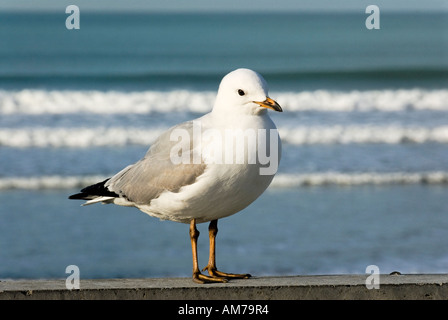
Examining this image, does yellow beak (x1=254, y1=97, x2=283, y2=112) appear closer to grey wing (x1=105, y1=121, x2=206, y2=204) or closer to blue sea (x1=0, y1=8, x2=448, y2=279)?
grey wing (x1=105, y1=121, x2=206, y2=204)

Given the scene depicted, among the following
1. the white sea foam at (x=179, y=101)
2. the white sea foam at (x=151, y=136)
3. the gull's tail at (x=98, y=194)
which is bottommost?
the gull's tail at (x=98, y=194)

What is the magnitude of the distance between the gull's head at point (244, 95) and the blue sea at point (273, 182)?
2.55 metres

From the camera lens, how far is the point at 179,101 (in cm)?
1520

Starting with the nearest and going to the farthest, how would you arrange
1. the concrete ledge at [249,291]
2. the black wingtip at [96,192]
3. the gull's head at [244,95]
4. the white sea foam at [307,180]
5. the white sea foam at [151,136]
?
the concrete ledge at [249,291]
the gull's head at [244,95]
the black wingtip at [96,192]
the white sea foam at [307,180]
the white sea foam at [151,136]

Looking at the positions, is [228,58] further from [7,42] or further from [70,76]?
[7,42]

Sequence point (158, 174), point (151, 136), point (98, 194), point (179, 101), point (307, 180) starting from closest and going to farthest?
point (158, 174) < point (98, 194) < point (307, 180) < point (151, 136) < point (179, 101)

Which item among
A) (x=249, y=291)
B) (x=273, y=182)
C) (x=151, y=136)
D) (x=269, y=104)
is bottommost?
(x=249, y=291)

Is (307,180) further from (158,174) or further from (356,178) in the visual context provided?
(158,174)

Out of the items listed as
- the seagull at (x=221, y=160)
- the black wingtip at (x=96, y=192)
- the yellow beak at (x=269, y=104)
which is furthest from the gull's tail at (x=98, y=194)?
the yellow beak at (x=269, y=104)

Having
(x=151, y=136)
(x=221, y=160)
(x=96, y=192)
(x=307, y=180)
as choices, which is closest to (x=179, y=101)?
(x=151, y=136)

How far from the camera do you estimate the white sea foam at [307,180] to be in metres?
8.34

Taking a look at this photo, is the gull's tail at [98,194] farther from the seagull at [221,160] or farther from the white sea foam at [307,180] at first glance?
the white sea foam at [307,180]

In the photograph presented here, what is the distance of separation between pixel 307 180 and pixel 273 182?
408 mm

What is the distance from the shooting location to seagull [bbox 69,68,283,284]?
10.3 ft
